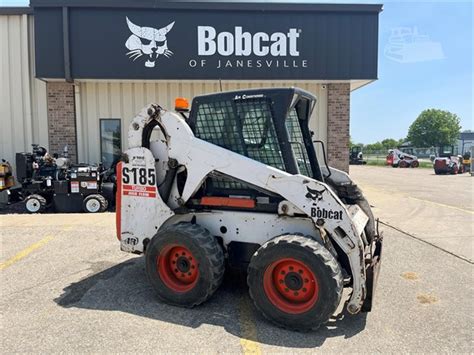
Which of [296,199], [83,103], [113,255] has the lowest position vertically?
[113,255]

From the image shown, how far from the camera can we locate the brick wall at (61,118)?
1105 centimetres

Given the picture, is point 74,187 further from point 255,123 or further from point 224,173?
point 255,123

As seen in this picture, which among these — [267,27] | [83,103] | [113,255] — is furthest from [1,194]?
[267,27]

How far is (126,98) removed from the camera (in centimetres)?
1130

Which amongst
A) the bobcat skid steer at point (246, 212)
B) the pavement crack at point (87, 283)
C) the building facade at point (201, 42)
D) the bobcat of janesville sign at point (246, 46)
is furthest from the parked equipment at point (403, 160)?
the pavement crack at point (87, 283)

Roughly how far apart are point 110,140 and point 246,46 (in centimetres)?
518

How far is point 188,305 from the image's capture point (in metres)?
3.89

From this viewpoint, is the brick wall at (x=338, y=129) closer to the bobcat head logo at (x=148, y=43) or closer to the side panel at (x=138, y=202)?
the bobcat head logo at (x=148, y=43)

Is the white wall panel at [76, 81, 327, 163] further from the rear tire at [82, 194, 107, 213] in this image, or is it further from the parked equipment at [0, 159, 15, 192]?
the rear tire at [82, 194, 107, 213]

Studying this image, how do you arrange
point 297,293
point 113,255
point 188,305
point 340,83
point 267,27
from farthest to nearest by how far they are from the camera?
point 340,83 < point 267,27 < point 113,255 < point 188,305 < point 297,293

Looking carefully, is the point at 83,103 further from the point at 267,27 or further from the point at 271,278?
the point at 271,278

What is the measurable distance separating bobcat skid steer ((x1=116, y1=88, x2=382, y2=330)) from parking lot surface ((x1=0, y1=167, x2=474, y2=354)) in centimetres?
26

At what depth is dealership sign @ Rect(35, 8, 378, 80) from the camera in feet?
33.6

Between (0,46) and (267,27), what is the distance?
27.6 feet
